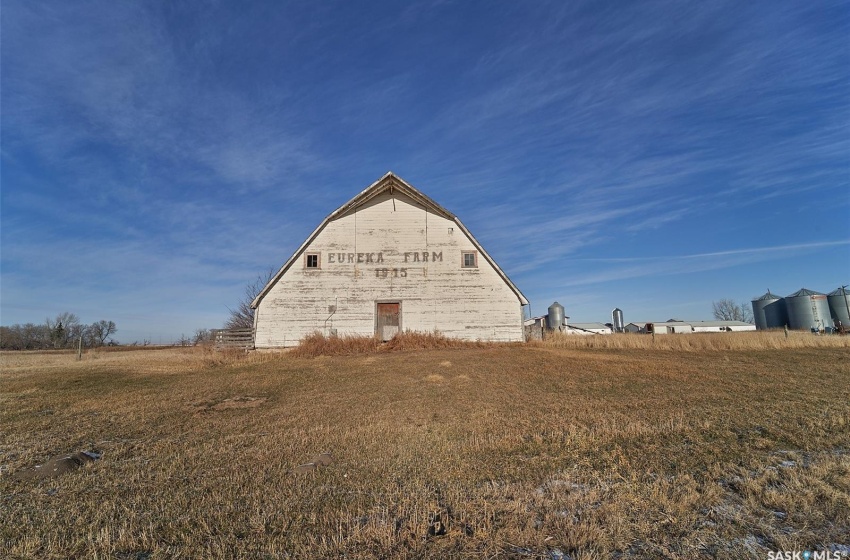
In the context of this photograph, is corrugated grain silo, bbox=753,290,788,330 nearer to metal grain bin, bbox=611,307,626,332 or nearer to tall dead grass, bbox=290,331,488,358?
metal grain bin, bbox=611,307,626,332

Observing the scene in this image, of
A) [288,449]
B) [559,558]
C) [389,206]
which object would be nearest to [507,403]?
[288,449]

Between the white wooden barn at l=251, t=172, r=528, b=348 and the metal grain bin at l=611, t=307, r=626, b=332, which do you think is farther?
the metal grain bin at l=611, t=307, r=626, b=332

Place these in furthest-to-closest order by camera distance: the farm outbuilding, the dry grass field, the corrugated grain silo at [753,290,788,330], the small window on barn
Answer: the farm outbuilding
the corrugated grain silo at [753,290,788,330]
the small window on barn
the dry grass field

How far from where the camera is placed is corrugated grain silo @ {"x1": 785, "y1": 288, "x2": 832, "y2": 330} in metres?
47.9

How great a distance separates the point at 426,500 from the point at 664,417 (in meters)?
5.19

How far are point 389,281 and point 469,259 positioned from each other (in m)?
Result: 4.72

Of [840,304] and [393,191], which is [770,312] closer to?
[840,304]

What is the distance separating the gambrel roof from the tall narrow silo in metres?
50.2

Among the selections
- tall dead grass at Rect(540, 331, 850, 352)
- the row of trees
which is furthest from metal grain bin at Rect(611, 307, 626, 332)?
the row of trees

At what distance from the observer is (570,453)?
5086mm

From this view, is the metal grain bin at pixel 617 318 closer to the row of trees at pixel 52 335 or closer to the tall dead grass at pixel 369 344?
the tall dead grass at pixel 369 344

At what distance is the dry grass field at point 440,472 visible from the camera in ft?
9.89

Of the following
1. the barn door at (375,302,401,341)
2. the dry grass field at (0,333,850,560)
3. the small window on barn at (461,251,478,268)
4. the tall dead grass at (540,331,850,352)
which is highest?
the small window on barn at (461,251,478,268)

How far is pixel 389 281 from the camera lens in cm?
2184
